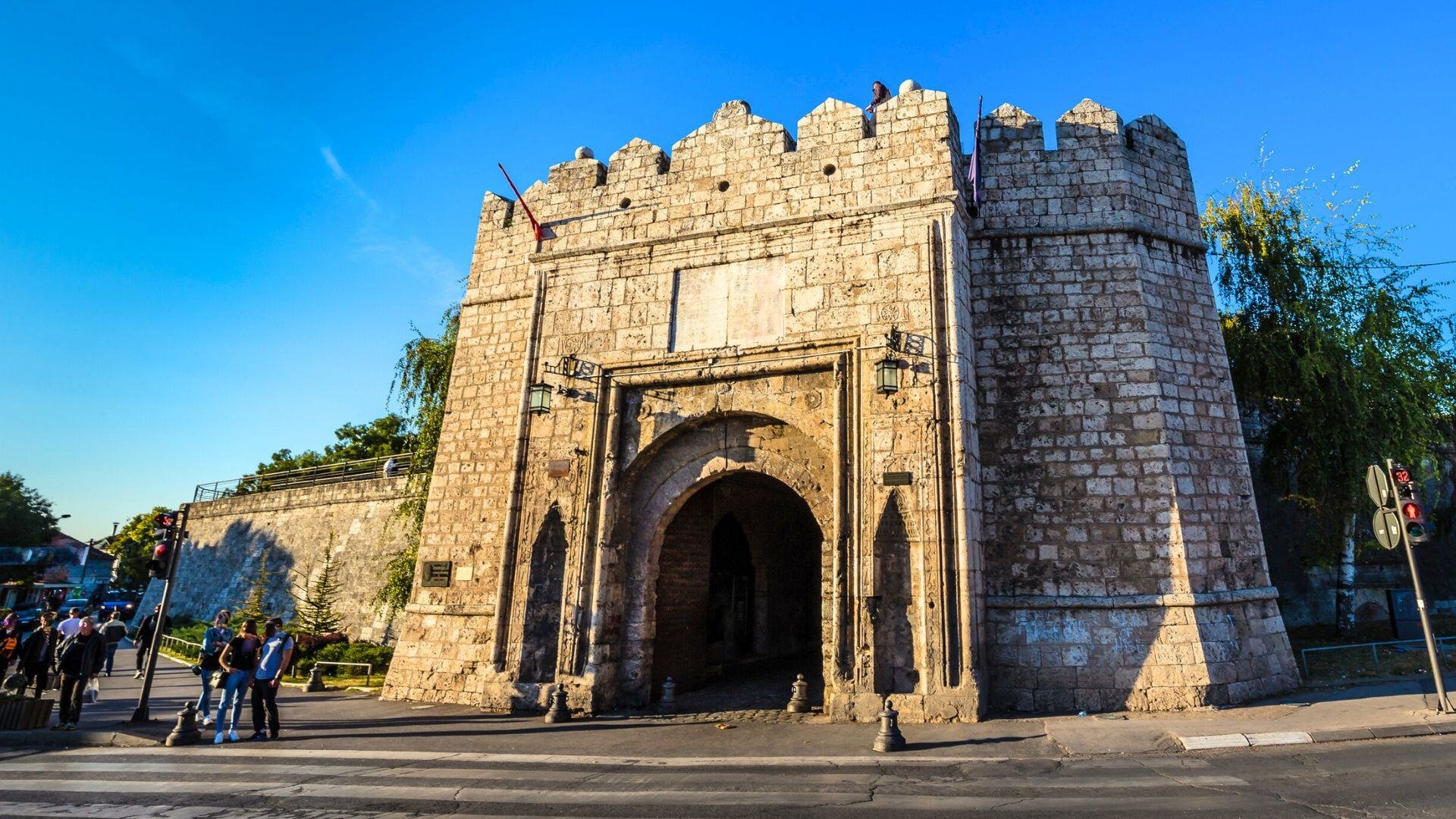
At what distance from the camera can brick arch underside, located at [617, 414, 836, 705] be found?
9.82 m

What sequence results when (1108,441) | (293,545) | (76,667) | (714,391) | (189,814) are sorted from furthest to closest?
(293,545) < (714,391) < (76,667) < (1108,441) < (189,814)

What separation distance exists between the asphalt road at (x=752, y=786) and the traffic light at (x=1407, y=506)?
207 centimetres

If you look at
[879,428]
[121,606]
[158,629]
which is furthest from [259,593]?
[121,606]

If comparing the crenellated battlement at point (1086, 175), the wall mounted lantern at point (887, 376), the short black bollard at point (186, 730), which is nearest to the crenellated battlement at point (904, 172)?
the crenellated battlement at point (1086, 175)

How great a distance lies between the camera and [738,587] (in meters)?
14.1

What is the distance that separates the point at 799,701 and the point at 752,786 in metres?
3.49

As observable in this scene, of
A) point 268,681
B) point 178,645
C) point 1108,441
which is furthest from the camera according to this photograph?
point 178,645

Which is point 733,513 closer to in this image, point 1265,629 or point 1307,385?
point 1265,629

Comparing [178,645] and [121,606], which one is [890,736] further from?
[121,606]

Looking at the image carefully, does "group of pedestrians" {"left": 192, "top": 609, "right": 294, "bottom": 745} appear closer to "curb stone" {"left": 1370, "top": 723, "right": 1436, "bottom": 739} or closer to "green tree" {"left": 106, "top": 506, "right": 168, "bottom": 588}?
"curb stone" {"left": 1370, "top": 723, "right": 1436, "bottom": 739}

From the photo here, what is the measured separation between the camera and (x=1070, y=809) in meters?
5.06

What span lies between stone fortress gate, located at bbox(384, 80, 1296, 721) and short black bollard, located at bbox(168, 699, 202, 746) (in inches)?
124

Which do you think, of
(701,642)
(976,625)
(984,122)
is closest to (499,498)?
(701,642)

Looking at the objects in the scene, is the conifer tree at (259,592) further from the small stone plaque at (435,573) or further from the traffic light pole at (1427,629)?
the traffic light pole at (1427,629)
